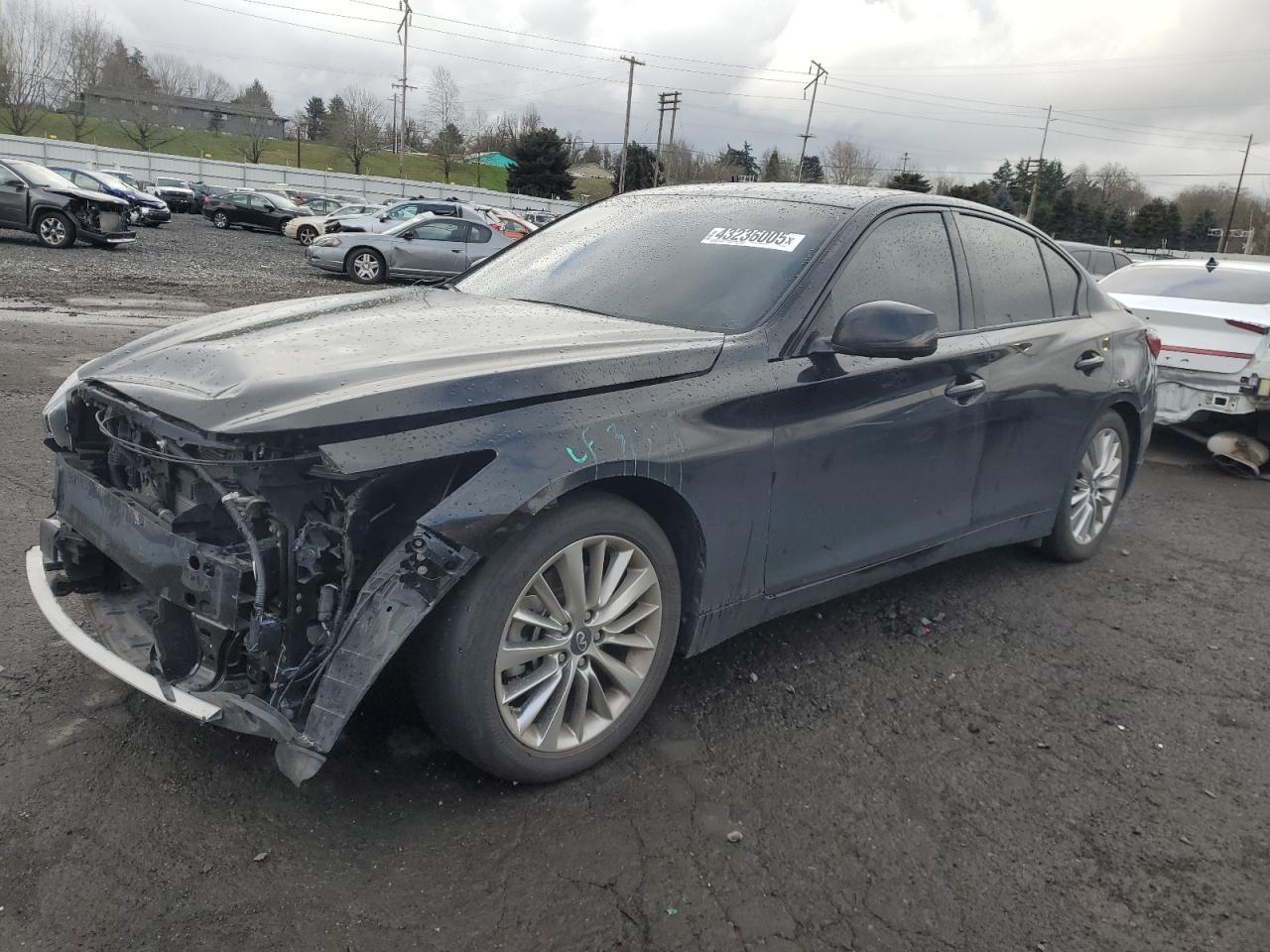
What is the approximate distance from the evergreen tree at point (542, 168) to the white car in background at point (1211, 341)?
66010mm

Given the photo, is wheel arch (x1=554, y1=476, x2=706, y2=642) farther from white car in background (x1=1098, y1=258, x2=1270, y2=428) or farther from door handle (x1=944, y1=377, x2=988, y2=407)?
white car in background (x1=1098, y1=258, x2=1270, y2=428)

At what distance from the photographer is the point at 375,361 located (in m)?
2.62

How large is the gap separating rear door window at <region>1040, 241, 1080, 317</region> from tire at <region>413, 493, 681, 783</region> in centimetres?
271

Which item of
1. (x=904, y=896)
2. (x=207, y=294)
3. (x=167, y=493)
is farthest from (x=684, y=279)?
(x=207, y=294)

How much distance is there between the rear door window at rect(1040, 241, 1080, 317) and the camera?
15.0 feet

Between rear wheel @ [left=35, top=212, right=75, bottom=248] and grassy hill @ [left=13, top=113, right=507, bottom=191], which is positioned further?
grassy hill @ [left=13, top=113, right=507, bottom=191]

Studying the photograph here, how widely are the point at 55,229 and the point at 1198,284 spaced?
19.5 meters

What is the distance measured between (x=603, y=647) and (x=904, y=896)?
1055mm

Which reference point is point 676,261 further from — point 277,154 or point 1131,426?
point 277,154

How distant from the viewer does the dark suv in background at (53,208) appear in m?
18.3

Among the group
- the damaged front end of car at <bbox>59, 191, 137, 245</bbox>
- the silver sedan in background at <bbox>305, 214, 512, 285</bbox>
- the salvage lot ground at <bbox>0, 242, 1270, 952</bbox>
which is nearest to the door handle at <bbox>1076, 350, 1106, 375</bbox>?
the salvage lot ground at <bbox>0, 242, 1270, 952</bbox>

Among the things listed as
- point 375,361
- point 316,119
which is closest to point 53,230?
point 375,361

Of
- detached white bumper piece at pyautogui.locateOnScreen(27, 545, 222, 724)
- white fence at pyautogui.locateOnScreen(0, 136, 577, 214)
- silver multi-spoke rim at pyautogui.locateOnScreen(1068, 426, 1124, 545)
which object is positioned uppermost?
white fence at pyautogui.locateOnScreen(0, 136, 577, 214)

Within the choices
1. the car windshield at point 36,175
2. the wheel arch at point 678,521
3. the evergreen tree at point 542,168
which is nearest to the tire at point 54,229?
the car windshield at point 36,175
